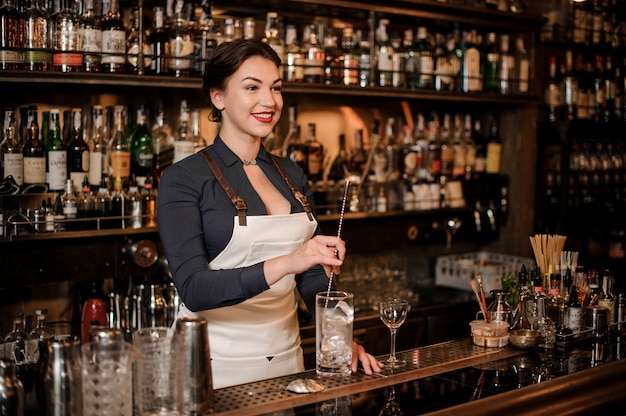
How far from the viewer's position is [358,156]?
403 cm

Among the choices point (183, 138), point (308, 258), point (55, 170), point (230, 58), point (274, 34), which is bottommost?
point (308, 258)

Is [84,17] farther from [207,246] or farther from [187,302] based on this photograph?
[187,302]

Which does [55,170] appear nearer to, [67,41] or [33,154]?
[33,154]

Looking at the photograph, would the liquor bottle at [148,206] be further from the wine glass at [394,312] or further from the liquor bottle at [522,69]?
the liquor bottle at [522,69]

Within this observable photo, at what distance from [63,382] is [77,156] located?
1.73 metres

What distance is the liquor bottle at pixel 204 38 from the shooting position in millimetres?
3230

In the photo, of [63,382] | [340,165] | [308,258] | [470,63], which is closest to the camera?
[63,382]

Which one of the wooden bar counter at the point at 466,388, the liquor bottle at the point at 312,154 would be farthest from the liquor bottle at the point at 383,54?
the wooden bar counter at the point at 466,388

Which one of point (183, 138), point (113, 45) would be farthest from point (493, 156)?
point (113, 45)

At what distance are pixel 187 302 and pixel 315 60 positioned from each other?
182 cm

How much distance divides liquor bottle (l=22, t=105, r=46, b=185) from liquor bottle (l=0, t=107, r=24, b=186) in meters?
0.02

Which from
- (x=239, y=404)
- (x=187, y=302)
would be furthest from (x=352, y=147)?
(x=239, y=404)

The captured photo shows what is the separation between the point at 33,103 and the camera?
3.16 metres

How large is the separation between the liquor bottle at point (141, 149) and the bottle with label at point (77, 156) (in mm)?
206
